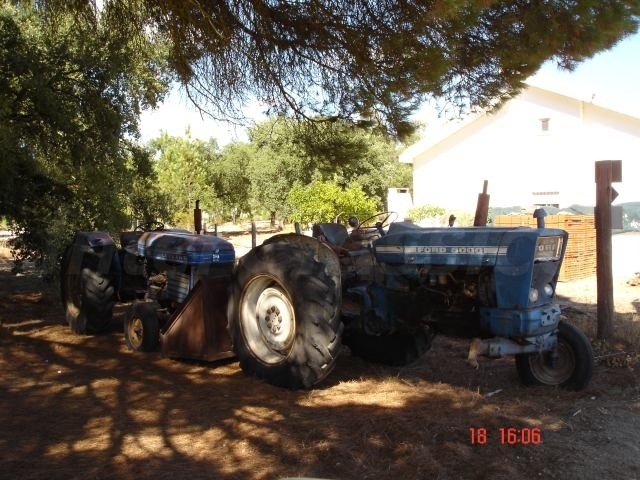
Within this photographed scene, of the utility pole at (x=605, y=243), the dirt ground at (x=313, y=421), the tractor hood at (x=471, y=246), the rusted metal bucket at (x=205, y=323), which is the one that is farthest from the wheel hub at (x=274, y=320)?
the utility pole at (x=605, y=243)

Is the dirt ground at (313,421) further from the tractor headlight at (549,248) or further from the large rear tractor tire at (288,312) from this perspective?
the tractor headlight at (549,248)

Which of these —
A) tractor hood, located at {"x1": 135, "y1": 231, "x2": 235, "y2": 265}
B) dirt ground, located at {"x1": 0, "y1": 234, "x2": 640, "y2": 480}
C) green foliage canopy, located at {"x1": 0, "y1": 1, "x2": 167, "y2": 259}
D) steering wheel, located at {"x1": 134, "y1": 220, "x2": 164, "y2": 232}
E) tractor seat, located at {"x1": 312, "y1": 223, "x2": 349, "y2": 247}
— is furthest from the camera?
green foliage canopy, located at {"x1": 0, "y1": 1, "x2": 167, "y2": 259}

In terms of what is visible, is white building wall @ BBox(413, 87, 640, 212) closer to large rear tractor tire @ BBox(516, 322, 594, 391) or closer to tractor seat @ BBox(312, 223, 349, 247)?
tractor seat @ BBox(312, 223, 349, 247)

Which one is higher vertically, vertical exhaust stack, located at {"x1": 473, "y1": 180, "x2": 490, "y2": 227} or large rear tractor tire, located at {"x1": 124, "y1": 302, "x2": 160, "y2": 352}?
vertical exhaust stack, located at {"x1": 473, "y1": 180, "x2": 490, "y2": 227}

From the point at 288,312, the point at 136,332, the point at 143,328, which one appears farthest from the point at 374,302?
the point at 136,332

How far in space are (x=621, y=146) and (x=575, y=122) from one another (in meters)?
1.76

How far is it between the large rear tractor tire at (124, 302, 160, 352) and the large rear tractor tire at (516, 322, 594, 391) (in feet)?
11.6

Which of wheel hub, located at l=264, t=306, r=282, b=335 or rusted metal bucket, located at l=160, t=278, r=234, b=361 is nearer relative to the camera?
wheel hub, located at l=264, t=306, r=282, b=335

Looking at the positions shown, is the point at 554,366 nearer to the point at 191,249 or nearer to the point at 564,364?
the point at 564,364

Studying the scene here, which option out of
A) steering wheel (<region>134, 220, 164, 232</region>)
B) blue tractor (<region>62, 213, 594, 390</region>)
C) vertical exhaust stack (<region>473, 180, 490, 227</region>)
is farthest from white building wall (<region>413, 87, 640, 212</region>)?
blue tractor (<region>62, 213, 594, 390</region>)

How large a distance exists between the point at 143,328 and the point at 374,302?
8.34 ft

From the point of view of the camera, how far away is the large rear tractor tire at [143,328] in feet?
21.1
